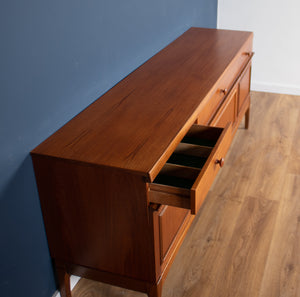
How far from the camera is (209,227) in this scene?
1.69 meters

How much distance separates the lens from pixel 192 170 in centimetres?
116

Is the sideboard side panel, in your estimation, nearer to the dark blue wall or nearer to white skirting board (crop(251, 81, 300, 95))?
the dark blue wall

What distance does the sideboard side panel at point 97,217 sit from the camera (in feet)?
3.61

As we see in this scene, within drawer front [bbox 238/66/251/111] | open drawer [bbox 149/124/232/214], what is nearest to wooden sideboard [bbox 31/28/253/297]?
open drawer [bbox 149/124/232/214]

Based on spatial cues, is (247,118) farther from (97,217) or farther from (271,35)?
(97,217)

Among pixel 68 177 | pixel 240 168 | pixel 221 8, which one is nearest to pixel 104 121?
pixel 68 177

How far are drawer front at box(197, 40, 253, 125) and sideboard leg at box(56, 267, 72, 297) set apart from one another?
636 mm

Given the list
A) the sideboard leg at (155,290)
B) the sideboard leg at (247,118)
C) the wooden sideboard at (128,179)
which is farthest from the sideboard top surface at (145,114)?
the sideboard leg at (247,118)

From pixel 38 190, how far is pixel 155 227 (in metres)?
0.34

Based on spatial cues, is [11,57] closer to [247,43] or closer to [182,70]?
[182,70]

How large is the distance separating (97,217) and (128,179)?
0.17 metres

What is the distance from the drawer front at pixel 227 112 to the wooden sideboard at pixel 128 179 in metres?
→ 0.15

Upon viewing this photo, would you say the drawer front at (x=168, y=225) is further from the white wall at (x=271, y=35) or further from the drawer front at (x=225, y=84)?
the white wall at (x=271, y=35)

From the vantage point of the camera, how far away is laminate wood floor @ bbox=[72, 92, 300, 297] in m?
1.43
